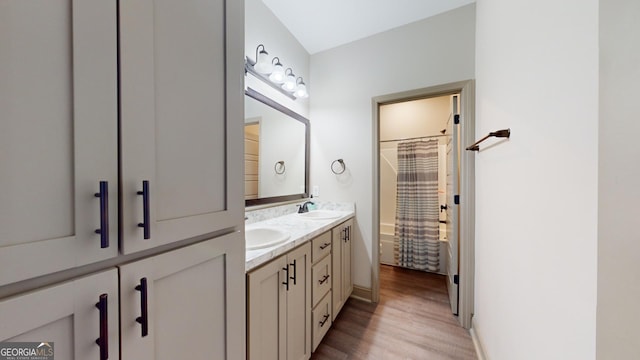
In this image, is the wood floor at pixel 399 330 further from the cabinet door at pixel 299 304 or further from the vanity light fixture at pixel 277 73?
the vanity light fixture at pixel 277 73

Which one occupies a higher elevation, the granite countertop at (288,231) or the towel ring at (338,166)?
the towel ring at (338,166)

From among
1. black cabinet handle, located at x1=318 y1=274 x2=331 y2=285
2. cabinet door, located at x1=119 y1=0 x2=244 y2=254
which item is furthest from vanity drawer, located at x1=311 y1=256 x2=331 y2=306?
cabinet door, located at x1=119 y1=0 x2=244 y2=254

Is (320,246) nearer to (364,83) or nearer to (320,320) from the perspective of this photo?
(320,320)

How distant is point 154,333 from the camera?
1.94ft

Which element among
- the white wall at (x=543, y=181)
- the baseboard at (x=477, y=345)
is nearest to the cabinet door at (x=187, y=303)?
the white wall at (x=543, y=181)

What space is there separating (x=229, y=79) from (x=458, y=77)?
6.20 ft

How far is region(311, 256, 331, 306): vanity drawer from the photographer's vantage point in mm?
1438

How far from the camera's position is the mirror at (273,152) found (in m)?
1.72

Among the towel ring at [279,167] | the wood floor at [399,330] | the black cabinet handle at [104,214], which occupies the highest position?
the towel ring at [279,167]

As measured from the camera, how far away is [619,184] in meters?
0.49

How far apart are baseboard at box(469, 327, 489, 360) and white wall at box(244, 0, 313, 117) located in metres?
2.41

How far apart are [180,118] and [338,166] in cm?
177

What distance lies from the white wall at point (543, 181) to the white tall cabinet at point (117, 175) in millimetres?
1045

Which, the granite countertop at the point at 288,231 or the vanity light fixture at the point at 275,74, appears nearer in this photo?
the granite countertop at the point at 288,231
